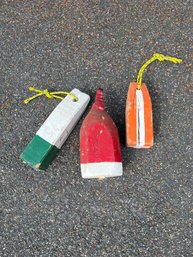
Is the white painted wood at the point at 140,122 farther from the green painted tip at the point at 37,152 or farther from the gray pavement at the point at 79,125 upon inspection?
the green painted tip at the point at 37,152

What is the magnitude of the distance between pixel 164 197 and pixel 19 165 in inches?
18.8

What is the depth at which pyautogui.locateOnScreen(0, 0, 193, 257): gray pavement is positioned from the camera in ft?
3.88

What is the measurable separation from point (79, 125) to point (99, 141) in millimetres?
172

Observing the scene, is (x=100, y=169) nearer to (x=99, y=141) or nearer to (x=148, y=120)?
(x=99, y=141)

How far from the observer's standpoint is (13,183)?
1.23 metres

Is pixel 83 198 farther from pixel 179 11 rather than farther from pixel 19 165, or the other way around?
pixel 179 11

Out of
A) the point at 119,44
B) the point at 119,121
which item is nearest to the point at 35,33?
the point at 119,44

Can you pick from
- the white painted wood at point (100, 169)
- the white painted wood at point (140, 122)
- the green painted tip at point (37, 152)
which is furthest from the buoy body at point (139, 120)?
the green painted tip at point (37, 152)

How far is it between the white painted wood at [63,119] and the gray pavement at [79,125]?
6 centimetres

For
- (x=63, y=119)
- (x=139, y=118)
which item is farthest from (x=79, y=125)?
(x=139, y=118)

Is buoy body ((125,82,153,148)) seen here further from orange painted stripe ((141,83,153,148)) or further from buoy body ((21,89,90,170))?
buoy body ((21,89,90,170))

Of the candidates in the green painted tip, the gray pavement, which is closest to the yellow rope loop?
the gray pavement

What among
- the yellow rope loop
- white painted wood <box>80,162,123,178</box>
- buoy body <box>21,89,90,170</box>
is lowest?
white painted wood <box>80,162,123,178</box>

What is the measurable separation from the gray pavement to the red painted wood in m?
0.13
